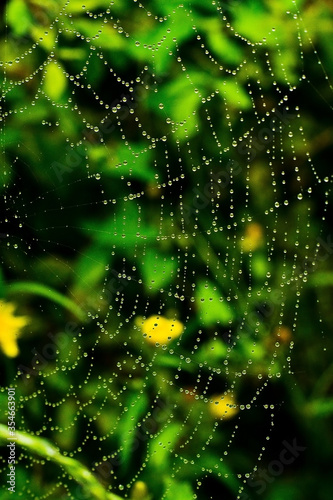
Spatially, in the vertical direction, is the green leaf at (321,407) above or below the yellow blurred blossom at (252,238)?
below

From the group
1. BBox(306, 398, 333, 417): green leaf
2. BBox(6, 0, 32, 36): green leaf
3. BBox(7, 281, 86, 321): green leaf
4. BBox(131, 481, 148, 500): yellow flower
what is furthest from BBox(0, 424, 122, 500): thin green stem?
BBox(6, 0, 32, 36): green leaf

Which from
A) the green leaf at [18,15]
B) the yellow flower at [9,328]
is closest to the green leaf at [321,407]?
the yellow flower at [9,328]

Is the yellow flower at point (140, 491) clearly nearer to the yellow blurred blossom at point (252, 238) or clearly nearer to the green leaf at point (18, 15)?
the yellow blurred blossom at point (252, 238)

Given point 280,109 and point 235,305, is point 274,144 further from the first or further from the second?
point 235,305

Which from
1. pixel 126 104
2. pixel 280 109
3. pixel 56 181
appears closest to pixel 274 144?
pixel 280 109

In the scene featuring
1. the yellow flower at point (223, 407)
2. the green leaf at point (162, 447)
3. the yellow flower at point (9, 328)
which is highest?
the yellow flower at point (9, 328)

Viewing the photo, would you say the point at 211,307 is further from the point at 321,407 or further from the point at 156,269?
the point at 321,407

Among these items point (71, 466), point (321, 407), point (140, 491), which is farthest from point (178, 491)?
point (321, 407)

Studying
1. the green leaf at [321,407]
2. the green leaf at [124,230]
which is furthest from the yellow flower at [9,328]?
the green leaf at [321,407]

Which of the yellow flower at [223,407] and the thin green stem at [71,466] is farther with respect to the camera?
the yellow flower at [223,407]
